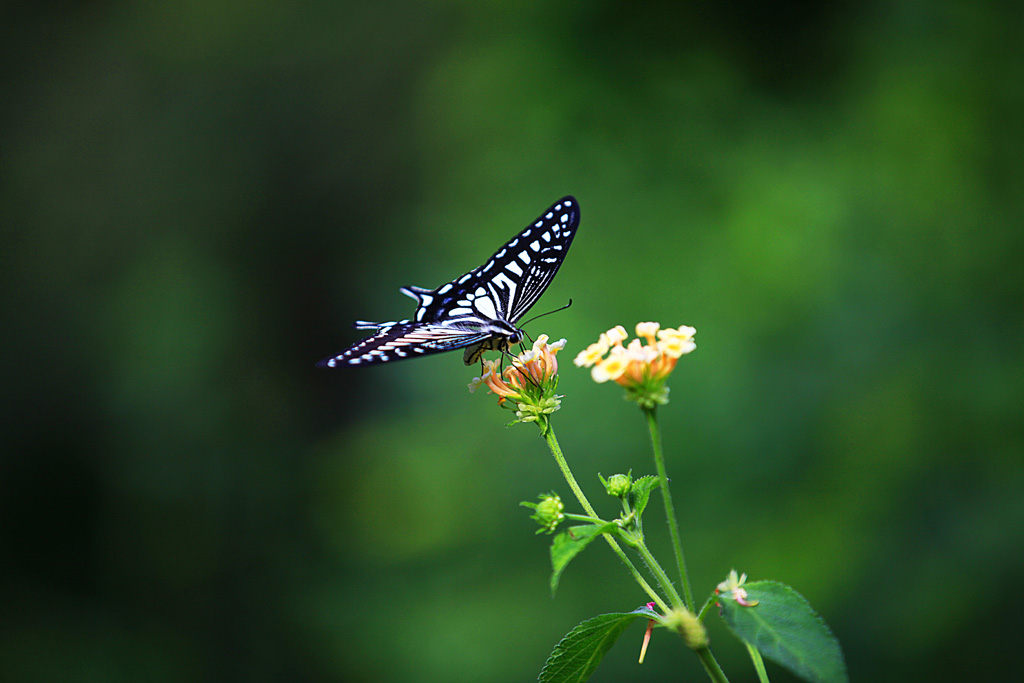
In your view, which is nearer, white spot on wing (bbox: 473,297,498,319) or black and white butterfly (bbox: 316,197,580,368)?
black and white butterfly (bbox: 316,197,580,368)

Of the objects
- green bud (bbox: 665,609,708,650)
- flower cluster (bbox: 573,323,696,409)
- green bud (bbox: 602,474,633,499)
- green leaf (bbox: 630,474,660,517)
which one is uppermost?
flower cluster (bbox: 573,323,696,409)

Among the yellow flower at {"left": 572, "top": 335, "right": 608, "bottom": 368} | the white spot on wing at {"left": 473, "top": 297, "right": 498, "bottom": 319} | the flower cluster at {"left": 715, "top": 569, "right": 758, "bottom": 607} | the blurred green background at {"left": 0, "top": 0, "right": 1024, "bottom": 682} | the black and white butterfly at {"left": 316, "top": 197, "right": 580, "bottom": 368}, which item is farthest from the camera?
the blurred green background at {"left": 0, "top": 0, "right": 1024, "bottom": 682}

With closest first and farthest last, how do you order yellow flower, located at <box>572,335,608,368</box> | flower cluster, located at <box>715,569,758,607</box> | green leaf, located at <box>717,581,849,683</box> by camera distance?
green leaf, located at <box>717,581,849,683</box> < flower cluster, located at <box>715,569,758,607</box> < yellow flower, located at <box>572,335,608,368</box>

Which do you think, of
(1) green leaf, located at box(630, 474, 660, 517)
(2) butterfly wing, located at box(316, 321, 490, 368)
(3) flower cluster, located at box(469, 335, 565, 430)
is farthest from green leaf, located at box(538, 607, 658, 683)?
(2) butterfly wing, located at box(316, 321, 490, 368)

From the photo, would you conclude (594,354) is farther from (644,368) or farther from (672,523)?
(672,523)

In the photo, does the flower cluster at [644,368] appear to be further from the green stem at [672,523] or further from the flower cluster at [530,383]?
the flower cluster at [530,383]

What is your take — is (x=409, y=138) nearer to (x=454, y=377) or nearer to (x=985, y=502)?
(x=454, y=377)

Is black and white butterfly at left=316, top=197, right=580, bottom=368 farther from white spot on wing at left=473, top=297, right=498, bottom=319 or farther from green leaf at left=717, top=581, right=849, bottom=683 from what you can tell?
green leaf at left=717, top=581, right=849, bottom=683

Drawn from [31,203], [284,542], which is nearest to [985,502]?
[284,542]
